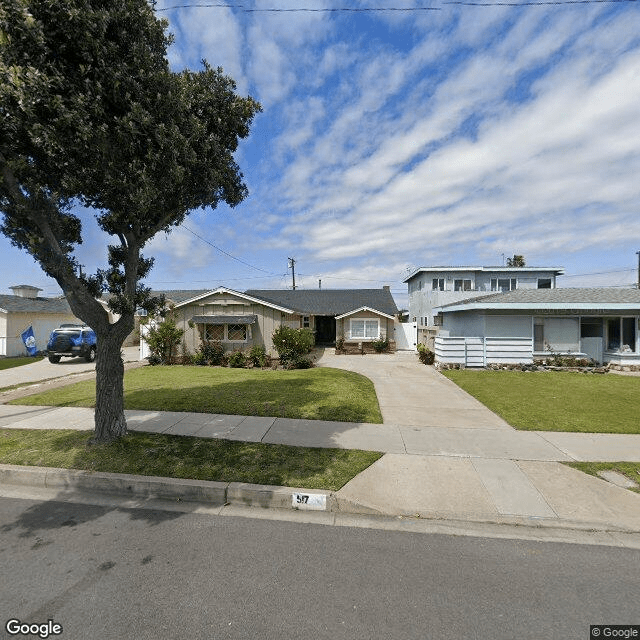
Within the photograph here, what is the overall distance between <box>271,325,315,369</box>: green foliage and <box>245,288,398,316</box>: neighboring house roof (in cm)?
856

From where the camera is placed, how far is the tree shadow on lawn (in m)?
7.68

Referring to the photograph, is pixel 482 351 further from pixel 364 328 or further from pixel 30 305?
pixel 30 305

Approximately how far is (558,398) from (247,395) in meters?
8.75

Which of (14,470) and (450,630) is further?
(14,470)

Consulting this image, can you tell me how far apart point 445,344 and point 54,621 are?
582 inches

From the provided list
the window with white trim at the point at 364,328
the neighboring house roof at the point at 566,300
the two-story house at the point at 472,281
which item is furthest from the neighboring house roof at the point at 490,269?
the neighboring house roof at the point at 566,300

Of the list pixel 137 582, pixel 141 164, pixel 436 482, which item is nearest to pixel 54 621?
pixel 137 582

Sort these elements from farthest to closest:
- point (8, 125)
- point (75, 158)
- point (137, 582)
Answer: point (75, 158) → point (8, 125) → point (137, 582)

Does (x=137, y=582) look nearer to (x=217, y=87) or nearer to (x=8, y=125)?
(x=8, y=125)

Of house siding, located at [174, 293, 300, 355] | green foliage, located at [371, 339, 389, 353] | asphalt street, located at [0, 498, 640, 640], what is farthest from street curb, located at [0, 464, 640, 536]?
green foliage, located at [371, 339, 389, 353]

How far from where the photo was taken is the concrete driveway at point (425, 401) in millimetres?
7305

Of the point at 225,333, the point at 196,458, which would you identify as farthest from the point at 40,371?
the point at 196,458

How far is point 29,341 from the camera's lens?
20484 mm

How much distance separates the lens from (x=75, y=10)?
374cm
